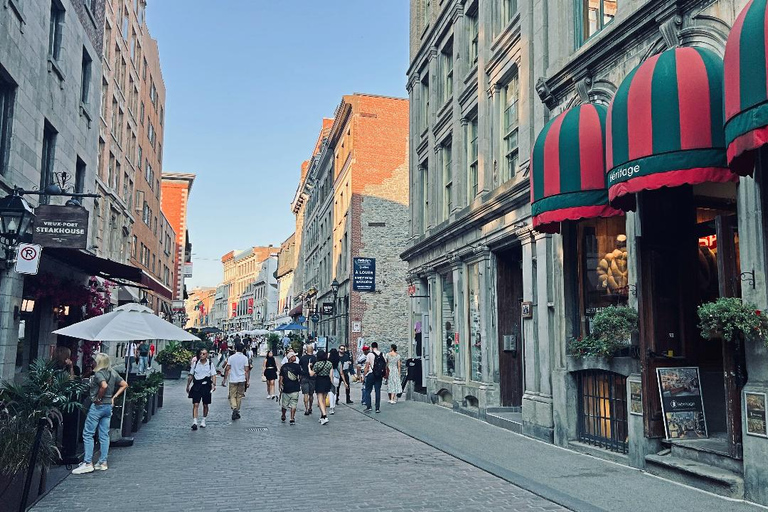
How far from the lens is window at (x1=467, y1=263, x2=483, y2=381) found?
17.1 meters

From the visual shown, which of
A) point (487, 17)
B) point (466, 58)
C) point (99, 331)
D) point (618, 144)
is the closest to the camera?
point (618, 144)

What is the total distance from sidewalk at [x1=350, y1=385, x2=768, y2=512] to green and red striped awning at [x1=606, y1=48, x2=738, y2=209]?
12.7 feet

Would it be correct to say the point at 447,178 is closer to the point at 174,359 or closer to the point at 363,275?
the point at 363,275

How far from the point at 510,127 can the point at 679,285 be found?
7234 millimetres

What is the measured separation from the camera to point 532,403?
1332 centimetres

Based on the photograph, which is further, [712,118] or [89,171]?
[89,171]

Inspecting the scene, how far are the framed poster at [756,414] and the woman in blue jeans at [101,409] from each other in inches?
343

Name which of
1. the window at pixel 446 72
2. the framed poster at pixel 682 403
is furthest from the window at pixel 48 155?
the framed poster at pixel 682 403

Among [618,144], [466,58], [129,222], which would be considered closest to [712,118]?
[618,144]

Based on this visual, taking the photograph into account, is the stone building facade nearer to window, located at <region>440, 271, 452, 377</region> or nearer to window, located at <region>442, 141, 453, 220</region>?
window, located at <region>440, 271, 452, 377</region>

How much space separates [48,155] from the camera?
1656cm

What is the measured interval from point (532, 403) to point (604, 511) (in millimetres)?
5938

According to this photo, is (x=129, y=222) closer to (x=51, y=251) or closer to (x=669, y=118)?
(x=51, y=251)

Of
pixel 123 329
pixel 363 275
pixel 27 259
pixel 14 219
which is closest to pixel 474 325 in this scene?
pixel 123 329
